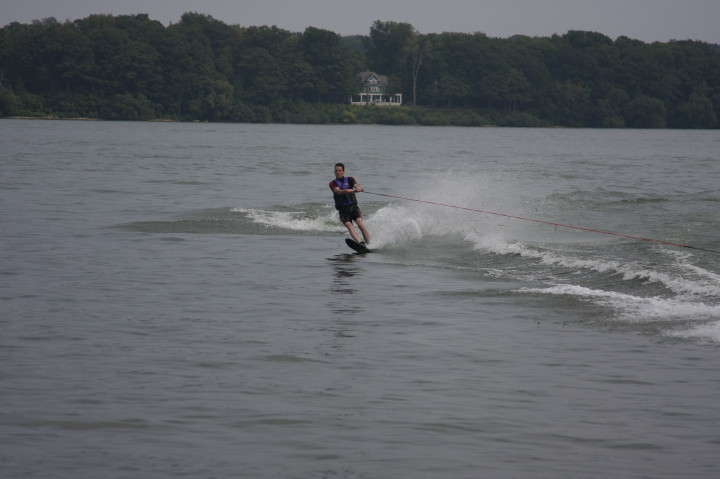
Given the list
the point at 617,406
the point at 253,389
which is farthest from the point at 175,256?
the point at 617,406

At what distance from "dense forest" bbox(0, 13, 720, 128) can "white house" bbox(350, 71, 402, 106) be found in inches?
76.3

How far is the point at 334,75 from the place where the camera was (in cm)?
15500

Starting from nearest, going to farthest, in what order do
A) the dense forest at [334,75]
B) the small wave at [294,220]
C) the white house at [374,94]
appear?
the small wave at [294,220] → the dense forest at [334,75] → the white house at [374,94]

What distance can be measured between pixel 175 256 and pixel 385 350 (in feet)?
24.0

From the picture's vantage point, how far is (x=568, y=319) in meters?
11.7

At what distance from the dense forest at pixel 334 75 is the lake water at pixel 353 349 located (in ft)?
372

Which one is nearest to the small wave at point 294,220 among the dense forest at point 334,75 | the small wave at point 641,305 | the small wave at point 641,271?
the small wave at point 641,271

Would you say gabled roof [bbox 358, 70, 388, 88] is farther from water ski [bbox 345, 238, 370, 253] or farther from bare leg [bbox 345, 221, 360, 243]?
water ski [bbox 345, 238, 370, 253]

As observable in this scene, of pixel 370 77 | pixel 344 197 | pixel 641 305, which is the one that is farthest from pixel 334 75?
pixel 641 305

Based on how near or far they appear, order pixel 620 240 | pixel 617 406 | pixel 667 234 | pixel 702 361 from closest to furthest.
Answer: pixel 617 406
pixel 702 361
pixel 620 240
pixel 667 234

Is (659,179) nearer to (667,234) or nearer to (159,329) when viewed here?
(667,234)

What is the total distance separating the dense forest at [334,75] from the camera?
133000 millimetres

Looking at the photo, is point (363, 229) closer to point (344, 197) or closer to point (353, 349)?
point (344, 197)

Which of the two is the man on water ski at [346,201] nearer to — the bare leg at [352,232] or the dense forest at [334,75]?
the bare leg at [352,232]
